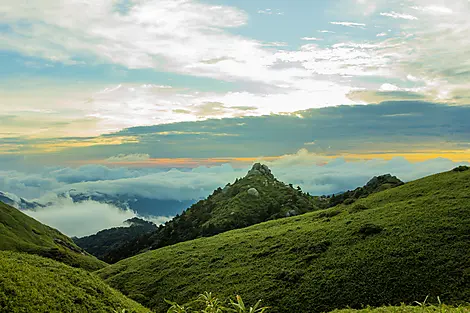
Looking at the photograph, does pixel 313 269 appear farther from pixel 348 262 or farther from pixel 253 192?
pixel 253 192

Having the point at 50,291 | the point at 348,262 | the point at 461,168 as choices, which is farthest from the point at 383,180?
the point at 50,291

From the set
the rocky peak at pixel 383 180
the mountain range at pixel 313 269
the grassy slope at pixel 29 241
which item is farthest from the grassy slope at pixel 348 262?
the grassy slope at pixel 29 241

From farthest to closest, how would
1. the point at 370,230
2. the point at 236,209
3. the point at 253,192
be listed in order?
the point at 253,192, the point at 236,209, the point at 370,230

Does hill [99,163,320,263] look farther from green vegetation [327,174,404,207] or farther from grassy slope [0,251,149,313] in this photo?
Result: grassy slope [0,251,149,313]

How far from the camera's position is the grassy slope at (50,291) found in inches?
716

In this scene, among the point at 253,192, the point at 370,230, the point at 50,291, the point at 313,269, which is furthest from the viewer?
the point at 253,192

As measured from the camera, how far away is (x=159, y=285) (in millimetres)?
51688

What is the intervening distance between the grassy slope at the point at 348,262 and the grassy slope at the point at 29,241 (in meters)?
55.3

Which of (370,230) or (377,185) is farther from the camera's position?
(377,185)

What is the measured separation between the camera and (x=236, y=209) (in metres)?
144

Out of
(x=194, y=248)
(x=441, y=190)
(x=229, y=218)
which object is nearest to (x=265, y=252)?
(x=194, y=248)

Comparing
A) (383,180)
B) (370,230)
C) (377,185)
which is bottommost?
(370,230)

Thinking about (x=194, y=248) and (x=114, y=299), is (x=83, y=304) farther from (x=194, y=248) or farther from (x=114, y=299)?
(x=194, y=248)

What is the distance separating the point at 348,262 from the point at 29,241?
121 m
